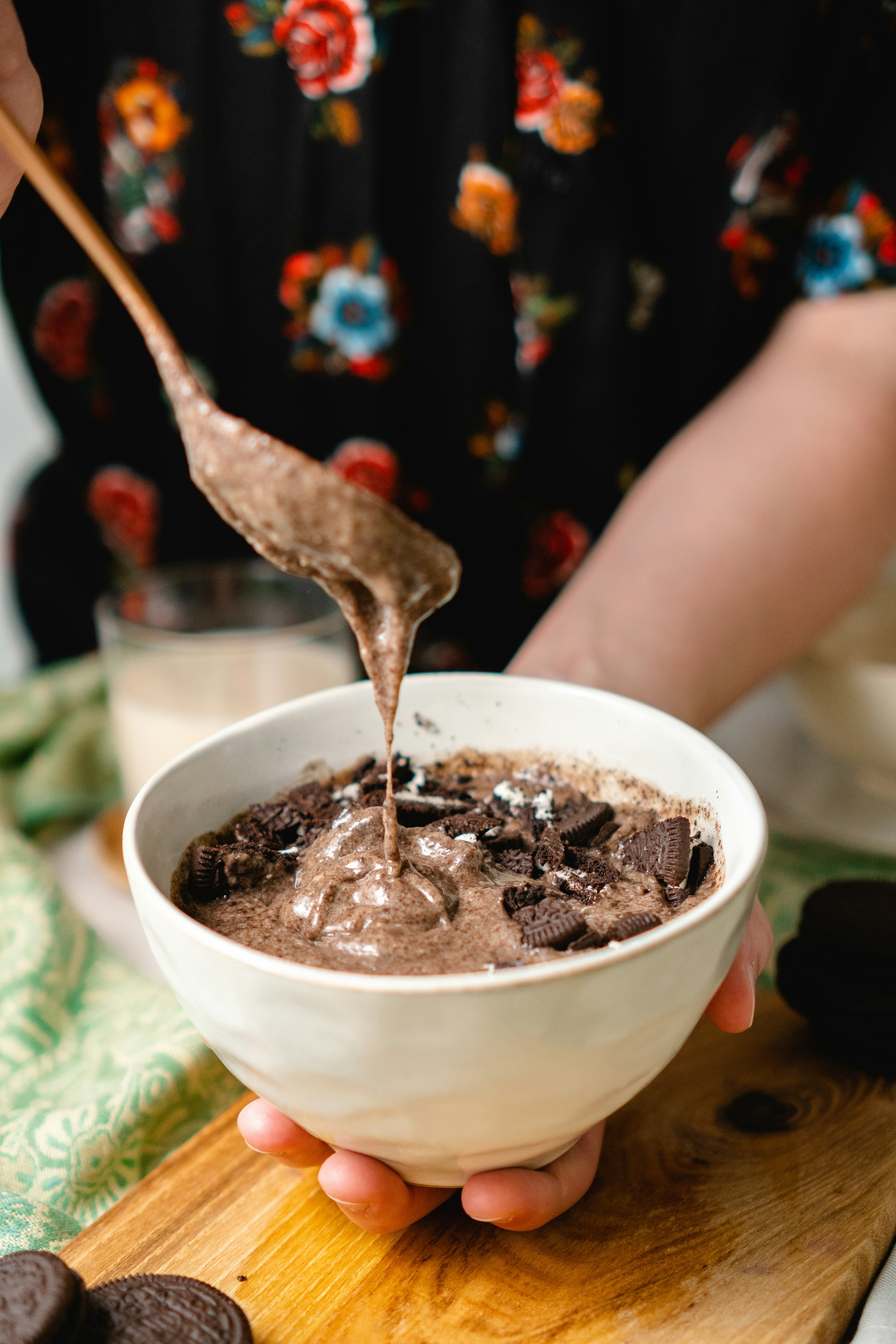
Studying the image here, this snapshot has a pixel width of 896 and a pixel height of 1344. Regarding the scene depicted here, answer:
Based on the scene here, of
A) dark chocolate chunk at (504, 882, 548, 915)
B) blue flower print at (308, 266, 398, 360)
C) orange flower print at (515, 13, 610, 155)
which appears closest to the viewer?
dark chocolate chunk at (504, 882, 548, 915)

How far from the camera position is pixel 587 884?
116 centimetres

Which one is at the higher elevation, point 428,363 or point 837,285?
point 837,285

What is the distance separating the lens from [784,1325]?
0.96 meters

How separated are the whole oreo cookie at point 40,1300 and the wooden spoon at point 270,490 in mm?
674

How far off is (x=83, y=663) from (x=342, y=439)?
0.87 m

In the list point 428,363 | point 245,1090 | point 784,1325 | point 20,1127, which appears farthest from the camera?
point 428,363

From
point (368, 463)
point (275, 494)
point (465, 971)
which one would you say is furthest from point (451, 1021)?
point (368, 463)

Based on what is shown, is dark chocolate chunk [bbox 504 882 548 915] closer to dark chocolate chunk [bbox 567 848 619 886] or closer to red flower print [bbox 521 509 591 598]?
dark chocolate chunk [bbox 567 848 619 886]

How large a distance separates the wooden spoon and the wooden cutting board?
2.11ft

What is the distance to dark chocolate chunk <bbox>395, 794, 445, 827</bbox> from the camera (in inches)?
51.1

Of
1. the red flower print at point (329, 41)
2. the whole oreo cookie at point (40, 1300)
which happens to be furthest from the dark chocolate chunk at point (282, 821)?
the red flower print at point (329, 41)

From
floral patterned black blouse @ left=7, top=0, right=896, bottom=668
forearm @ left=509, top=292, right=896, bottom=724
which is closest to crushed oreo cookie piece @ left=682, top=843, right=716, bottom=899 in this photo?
forearm @ left=509, top=292, right=896, bottom=724

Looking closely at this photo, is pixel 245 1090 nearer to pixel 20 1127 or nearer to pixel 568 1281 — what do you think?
pixel 20 1127

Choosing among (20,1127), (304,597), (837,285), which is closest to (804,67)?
(837,285)
